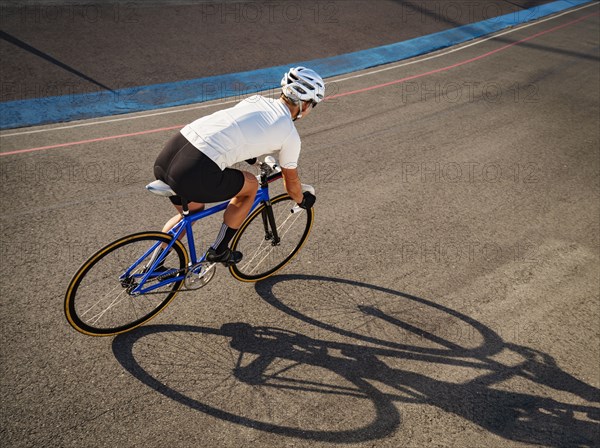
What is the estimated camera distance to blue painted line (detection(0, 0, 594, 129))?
27.8ft

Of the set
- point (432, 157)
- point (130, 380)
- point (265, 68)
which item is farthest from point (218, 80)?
point (130, 380)

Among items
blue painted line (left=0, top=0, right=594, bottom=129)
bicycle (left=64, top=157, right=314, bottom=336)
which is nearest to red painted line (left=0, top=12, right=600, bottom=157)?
blue painted line (left=0, top=0, right=594, bottom=129)

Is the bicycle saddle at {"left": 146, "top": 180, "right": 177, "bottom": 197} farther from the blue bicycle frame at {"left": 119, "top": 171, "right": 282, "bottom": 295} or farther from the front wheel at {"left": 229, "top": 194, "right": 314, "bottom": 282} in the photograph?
the front wheel at {"left": 229, "top": 194, "right": 314, "bottom": 282}

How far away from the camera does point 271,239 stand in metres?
5.27

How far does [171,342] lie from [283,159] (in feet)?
6.75

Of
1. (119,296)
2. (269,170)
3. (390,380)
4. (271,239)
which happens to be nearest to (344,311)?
(390,380)

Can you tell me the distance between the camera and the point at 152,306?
4.68 meters

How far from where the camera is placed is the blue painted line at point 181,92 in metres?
8.48

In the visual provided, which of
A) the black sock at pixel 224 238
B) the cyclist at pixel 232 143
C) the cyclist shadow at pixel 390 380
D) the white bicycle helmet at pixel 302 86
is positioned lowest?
the cyclist shadow at pixel 390 380

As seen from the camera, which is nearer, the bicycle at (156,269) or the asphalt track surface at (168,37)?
the bicycle at (156,269)

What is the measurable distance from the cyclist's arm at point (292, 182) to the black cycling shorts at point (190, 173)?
52 cm

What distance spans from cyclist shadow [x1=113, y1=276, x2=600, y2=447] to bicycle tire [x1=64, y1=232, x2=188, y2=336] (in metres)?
0.17

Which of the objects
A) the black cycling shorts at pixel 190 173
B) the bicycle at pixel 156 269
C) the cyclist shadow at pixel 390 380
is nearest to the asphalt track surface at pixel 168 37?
the bicycle at pixel 156 269

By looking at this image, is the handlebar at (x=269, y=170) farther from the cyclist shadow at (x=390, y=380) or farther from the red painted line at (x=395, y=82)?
the red painted line at (x=395, y=82)
